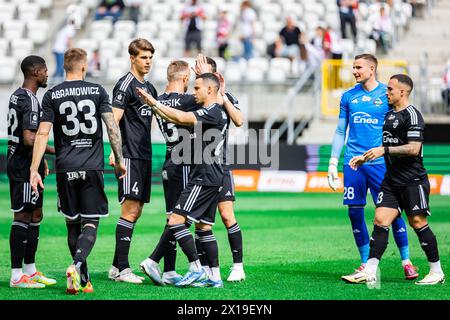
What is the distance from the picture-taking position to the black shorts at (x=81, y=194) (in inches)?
422

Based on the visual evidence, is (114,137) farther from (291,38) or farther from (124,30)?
(124,30)

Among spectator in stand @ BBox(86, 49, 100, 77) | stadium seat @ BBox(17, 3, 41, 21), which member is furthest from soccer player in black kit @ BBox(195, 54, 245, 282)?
stadium seat @ BBox(17, 3, 41, 21)

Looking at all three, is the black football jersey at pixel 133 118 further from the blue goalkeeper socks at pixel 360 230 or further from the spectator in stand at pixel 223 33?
the spectator in stand at pixel 223 33

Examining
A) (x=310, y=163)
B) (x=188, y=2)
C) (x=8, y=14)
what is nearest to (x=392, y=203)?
(x=310, y=163)

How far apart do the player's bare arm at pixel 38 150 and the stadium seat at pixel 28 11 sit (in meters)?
23.5

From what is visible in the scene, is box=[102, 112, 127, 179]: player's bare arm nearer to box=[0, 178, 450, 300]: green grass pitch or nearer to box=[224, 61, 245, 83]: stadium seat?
box=[0, 178, 450, 300]: green grass pitch

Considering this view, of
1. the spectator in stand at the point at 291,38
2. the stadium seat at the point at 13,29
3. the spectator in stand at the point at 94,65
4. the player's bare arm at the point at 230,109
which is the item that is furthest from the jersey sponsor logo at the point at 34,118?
the stadium seat at the point at 13,29

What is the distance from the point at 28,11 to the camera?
110 ft

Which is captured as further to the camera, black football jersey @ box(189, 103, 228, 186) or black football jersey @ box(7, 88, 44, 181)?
black football jersey @ box(7, 88, 44, 181)

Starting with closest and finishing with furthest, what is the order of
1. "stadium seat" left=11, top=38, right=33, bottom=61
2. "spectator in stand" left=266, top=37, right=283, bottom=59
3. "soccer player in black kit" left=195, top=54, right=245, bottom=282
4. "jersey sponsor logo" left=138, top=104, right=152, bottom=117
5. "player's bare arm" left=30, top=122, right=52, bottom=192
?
1. "player's bare arm" left=30, top=122, right=52, bottom=192
2. "soccer player in black kit" left=195, top=54, right=245, bottom=282
3. "jersey sponsor logo" left=138, top=104, right=152, bottom=117
4. "spectator in stand" left=266, top=37, right=283, bottom=59
5. "stadium seat" left=11, top=38, right=33, bottom=61

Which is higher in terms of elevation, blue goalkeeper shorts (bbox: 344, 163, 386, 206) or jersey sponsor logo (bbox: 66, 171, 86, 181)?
jersey sponsor logo (bbox: 66, 171, 86, 181)

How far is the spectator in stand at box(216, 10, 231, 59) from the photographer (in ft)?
97.6

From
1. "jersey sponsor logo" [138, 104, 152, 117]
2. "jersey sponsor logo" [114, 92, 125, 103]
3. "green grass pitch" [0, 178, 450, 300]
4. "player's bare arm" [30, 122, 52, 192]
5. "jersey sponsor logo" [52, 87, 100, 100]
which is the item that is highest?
"jersey sponsor logo" [52, 87, 100, 100]

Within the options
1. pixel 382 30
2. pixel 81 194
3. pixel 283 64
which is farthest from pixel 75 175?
pixel 382 30
